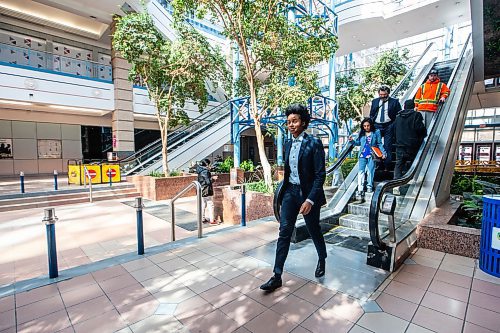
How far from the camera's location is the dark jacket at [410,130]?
4.93 m

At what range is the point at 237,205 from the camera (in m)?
7.33

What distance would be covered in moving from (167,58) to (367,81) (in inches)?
381

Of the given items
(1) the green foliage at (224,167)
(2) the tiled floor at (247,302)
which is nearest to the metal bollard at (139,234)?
(2) the tiled floor at (247,302)

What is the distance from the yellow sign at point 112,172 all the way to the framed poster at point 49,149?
271 inches

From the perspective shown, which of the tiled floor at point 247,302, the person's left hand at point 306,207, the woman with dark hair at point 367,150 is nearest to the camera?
the tiled floor at point 247,302

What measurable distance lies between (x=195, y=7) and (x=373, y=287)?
6518 mm

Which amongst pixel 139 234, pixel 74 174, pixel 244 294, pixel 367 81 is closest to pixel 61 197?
pixel 74 174

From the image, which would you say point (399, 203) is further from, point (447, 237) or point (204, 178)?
point (204, 178)

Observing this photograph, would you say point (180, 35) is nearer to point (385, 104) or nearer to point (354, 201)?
point (385, 104)

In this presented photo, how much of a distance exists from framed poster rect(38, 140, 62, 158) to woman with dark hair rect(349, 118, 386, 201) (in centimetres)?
1695

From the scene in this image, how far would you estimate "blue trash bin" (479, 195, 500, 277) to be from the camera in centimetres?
292

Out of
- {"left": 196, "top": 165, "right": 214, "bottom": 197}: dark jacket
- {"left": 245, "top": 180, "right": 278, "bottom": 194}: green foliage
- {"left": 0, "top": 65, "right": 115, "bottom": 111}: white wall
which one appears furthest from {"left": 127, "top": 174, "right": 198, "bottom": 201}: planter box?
{"left": 0, "top": 65, "right": 115, "bottom": 111}: white wall

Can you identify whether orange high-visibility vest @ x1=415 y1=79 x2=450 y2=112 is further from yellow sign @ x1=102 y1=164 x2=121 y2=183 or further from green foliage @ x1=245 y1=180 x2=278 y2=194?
yellow sign @ x1=102 y1=164 x2=121 y2=183

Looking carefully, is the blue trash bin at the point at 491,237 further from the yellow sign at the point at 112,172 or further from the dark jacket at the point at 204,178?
the yellow sign at the point at 112,172
